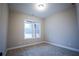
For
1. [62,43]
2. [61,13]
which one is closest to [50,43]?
[62,43]

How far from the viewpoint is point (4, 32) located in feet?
6.48

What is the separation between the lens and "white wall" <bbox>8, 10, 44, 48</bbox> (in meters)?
1.70

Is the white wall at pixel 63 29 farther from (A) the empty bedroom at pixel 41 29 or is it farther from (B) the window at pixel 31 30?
(B) the window at pixel 31 30

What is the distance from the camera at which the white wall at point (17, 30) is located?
1695 mm

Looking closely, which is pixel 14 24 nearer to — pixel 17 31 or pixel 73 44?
pixel 17 31

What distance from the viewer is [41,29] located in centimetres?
181

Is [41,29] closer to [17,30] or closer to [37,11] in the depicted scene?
[37,11]

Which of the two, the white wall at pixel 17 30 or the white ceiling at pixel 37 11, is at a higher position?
the white ceiling at pixel 37 11

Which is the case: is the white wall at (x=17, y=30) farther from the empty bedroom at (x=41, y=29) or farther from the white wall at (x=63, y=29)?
the white wall at (x=63, y=29)

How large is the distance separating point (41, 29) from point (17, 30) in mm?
591

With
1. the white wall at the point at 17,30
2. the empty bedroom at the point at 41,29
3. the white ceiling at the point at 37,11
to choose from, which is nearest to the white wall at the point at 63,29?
the empty bedroom at the point at 41,29

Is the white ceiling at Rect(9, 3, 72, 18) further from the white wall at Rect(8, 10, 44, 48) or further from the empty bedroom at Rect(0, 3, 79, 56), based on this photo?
the white wall at Rect(8, 10, 44, 48)

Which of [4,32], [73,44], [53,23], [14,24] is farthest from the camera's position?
[4,32]

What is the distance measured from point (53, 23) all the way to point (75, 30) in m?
0.53
